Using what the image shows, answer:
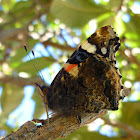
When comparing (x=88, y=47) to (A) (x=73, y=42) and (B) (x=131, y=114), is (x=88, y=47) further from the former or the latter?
(B) (x=131, y=114)

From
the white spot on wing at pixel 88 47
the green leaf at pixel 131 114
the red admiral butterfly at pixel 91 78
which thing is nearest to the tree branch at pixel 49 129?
the red admiral butterfly at pixel 91 78

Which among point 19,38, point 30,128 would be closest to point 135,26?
point 19,38

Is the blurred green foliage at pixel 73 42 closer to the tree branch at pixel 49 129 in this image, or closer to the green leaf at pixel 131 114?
the green leaf at pixel 131 114

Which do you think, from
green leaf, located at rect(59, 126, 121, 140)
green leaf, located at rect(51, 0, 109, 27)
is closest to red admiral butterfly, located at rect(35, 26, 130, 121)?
green leaf, located at rect(59, 126, 121, 140)

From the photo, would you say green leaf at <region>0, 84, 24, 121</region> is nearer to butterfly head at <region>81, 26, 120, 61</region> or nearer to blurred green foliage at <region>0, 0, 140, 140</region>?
blurred green foliage at <region>0, 0, 140, 140</region>

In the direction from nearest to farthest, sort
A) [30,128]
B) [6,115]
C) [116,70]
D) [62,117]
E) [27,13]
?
[30,128] → [62,117] → [116,70] → [6,115] → [27,13]

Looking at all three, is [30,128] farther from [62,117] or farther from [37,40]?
[37,40]
